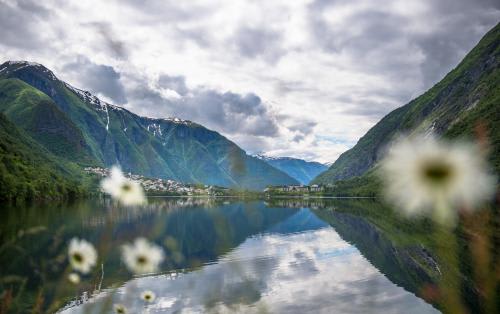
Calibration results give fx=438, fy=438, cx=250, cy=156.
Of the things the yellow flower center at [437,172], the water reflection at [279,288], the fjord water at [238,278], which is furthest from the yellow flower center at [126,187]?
the water reflection at [279,288]

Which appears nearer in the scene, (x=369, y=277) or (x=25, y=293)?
(x=25, y=293)

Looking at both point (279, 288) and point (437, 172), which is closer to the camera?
point (437, 172)

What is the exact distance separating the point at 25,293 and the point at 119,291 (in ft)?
22.2

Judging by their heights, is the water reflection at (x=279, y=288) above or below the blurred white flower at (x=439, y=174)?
below

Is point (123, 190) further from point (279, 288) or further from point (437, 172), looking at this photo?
point (279, 288)

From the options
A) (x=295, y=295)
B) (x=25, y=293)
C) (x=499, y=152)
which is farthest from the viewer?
(x=499, y=152)

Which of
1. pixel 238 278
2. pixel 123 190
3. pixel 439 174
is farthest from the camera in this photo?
pixel 238 278

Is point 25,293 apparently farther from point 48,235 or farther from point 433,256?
point 433,256

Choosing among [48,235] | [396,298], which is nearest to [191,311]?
[396,298]

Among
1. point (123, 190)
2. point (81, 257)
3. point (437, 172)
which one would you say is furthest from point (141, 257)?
point (437, 172)

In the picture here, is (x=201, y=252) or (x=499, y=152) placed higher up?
(x=499, y=152)

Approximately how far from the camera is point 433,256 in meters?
55.9

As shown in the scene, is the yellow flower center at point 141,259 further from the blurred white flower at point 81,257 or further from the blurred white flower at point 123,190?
the blurred white flower at point 123,190

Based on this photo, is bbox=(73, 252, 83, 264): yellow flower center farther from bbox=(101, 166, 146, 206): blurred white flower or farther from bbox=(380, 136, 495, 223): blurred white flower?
bbox=(380, 136, 495, 223): blurred white flower
